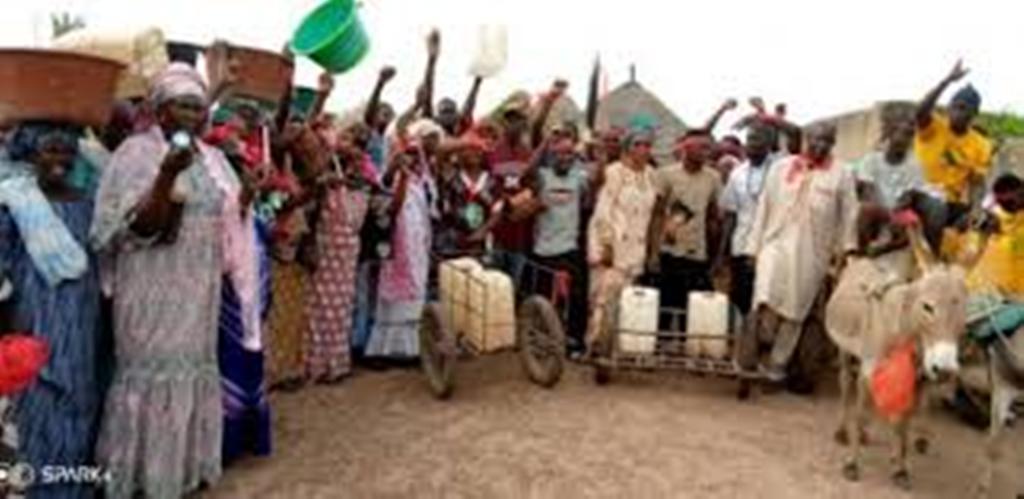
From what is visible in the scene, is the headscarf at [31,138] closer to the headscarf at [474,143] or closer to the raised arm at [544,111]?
the headscarf at [474,143]

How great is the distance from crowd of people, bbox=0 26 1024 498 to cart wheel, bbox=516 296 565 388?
1.65ft

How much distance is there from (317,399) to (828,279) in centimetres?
414

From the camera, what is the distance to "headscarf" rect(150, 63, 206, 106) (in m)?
6.42

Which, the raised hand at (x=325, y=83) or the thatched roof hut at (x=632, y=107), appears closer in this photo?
the raised hand at (x=325, y=83)

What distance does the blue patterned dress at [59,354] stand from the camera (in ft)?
19.8

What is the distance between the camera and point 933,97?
31.7 ft

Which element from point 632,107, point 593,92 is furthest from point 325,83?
point 632,107

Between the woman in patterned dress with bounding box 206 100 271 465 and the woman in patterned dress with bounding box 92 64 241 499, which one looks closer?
the woman in patterned dress with bounding box 92 64 241 499

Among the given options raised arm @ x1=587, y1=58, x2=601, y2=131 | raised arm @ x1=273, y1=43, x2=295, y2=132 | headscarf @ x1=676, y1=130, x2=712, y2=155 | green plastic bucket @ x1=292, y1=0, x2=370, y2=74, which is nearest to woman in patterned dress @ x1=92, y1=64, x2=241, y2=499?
green plastic bucket @ x1=292, y1=0, x2=370, y2=74

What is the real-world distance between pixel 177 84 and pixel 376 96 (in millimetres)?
3364

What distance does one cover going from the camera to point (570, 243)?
10.4m

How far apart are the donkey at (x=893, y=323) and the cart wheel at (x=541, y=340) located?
1940 mm

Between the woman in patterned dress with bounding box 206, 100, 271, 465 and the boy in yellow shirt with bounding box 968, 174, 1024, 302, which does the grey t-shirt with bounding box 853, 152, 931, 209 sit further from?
the woman in patterned dress with bounding box 206, 100, 271, 465

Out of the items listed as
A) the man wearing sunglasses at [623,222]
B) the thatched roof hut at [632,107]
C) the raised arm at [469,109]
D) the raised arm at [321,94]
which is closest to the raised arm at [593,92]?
the thatched roof hut at [632,107]
